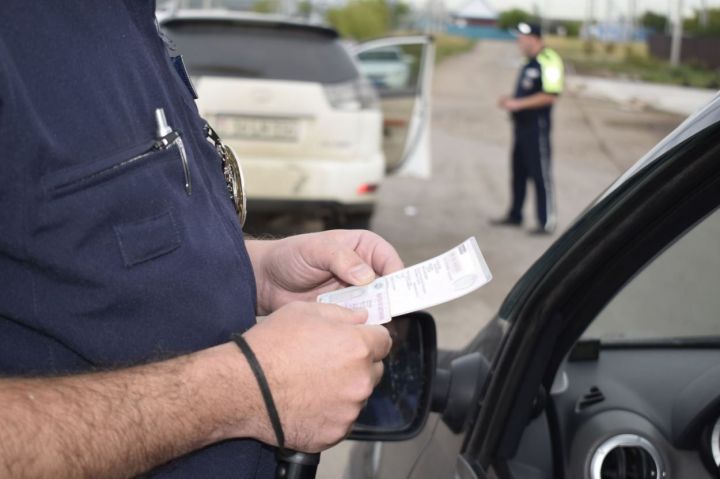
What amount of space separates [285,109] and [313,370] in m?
4.81

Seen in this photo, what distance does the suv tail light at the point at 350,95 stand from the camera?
5.80 metres

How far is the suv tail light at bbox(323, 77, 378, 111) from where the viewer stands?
19.0ft

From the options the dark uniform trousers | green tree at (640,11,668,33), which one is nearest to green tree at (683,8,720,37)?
green tree at (640,11,668,33)

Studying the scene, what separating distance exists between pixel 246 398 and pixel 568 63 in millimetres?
43292

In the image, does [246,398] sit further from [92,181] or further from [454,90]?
[454,90]

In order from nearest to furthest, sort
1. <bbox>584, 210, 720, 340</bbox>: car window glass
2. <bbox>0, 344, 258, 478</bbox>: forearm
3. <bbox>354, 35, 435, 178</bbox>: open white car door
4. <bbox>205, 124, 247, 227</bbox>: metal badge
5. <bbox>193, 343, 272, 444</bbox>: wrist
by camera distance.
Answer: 1. <bbox>0, 344, 258, 478</bbox>: forearm
2. <bbox>193, 343, 272, 444</bbox>: wrist
3. <bbox>205, 124, 247, 227</bbox>: metal badge
4. <bbox>584, 210, 720, 340</bbox>: car window glass
5. <bbox>354, 35, 435, 178</bbox>: open white car door

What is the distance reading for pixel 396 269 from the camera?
137 cm

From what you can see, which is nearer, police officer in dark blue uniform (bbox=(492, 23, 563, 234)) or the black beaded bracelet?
the black beaded bracelet

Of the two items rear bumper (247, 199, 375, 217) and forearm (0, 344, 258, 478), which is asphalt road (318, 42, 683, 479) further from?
forearm (0, 344, 258, 478)

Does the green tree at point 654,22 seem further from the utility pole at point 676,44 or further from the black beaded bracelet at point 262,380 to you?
the black beaded bracelet at point 262,380

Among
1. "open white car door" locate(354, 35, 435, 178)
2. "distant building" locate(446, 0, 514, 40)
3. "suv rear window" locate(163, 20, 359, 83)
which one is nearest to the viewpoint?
"suv rear window" locate(163, 20, 359, 83)

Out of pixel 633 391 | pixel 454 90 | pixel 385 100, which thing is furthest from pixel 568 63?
pixel 633 391

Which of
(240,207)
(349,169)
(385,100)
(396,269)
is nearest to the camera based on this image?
(396,269)

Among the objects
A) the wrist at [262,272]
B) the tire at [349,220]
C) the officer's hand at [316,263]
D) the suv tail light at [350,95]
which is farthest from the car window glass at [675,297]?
the tire at [349,220]
